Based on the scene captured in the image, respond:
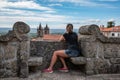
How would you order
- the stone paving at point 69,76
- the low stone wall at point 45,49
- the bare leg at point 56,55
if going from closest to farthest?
the stone paving at point 69,76 < the bare leg at point 56,55 < the low stone wall at point 45,49

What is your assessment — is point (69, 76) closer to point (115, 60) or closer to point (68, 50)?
point (68, 50)

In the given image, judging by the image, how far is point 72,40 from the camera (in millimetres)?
6160

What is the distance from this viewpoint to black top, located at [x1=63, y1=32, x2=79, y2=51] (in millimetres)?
6143

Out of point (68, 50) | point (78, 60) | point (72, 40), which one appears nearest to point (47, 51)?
point (68, 50)

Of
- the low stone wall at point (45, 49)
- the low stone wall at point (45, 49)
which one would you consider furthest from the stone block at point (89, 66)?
the low stone wall at point (45, 49)

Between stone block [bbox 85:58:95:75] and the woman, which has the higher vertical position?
the woman

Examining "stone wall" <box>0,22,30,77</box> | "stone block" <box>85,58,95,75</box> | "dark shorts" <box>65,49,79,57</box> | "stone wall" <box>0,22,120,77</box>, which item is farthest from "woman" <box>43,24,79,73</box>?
"stone wall" <box>0,22,30,77</box>

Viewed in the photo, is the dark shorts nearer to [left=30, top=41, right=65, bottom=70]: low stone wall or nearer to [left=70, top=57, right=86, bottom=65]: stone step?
[left=70, top=57, right=86, bottom=65]: stone step

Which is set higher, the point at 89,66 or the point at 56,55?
the point at 56,55

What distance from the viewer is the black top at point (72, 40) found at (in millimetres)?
6143

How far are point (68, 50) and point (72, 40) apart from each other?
0.30 m

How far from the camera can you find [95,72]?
591cm

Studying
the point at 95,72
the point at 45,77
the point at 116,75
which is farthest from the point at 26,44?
the point at 116,75

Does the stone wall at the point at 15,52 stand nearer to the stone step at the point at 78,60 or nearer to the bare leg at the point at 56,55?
the bare leg at the point at 56,55
